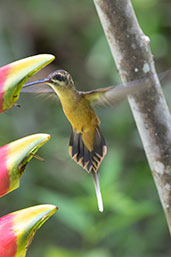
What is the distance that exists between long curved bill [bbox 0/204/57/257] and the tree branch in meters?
0.22

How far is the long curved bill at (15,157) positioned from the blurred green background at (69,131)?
855 mm

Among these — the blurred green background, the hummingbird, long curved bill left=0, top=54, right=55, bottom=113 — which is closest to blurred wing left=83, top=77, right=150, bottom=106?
the hummingbird

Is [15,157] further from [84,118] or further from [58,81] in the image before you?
[84,118]

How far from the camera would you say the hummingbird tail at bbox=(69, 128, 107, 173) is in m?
0.94

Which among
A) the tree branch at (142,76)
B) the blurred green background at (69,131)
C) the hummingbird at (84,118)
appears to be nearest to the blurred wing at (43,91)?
the hummingbird at (84,118)

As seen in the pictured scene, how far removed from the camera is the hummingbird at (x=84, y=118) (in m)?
0.88

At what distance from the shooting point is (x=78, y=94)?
96cm

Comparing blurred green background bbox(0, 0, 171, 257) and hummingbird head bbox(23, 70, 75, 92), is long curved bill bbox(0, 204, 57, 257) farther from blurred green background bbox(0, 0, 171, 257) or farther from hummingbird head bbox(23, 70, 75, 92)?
blurred green background bbox(0, 0, 171, 257)

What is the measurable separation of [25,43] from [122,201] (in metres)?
1.09

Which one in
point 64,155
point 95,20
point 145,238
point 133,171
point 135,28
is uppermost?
point 135,28

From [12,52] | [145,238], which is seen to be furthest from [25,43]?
[145,238]

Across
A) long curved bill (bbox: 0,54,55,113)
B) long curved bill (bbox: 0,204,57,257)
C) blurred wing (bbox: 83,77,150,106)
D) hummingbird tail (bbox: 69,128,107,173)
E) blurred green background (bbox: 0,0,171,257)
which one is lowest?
blurred green background (bbox: 0,0,171,257)

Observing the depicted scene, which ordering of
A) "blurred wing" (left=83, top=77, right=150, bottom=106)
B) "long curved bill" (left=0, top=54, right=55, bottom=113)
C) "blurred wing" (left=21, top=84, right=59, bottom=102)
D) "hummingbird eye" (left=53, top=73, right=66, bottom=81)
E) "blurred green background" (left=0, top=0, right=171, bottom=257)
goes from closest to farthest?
"long curved bill" (left=0, top=54, right=55, bottom=113) → "blurred wing" (left=83, top=77, right=150, bottom=106) → "hummingbird eye" (left=53, top=73, right=66, bottom=81) → "blurred wing" (left=21, top=84, right=59, bottom=102) → "blurred green background" (left=0, top=0, right=171, bottom=257)

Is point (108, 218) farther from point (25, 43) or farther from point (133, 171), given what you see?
point (25, 43)
